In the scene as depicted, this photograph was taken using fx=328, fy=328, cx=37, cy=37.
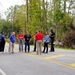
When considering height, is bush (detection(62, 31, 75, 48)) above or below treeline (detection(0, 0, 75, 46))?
below

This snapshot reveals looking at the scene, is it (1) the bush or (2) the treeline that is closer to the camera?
(1) the bush

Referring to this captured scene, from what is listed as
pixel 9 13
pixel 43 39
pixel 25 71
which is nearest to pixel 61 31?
pixel 43 39

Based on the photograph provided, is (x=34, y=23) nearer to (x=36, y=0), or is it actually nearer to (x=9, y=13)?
(x=36, y=0)

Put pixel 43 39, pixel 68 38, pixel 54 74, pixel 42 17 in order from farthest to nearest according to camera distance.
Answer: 1. pixel 42 17
2. pixel 68 38
3. pixel 43 39
4. pixel 54 74

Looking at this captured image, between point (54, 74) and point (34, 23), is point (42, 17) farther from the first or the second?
point (54, 74)

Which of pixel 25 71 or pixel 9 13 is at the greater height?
pixel 9 13

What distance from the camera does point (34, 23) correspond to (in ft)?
190

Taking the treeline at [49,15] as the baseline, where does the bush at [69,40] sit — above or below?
below

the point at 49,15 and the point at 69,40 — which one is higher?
the point at 49,15

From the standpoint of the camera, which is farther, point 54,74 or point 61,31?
point 61,31

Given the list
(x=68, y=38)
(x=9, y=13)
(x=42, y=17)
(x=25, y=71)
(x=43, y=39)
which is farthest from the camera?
(x=9, y=13)

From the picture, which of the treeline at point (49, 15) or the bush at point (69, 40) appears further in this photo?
the treeline at point (49, 15)

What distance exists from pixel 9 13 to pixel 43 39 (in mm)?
100979

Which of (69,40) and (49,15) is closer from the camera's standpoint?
(69,40)
